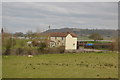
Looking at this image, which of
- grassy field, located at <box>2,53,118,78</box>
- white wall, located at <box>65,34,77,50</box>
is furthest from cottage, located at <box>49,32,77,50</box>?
grassy field, located at <box>2,53,118,78</box>

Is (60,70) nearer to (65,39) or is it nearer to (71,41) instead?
(65,39)

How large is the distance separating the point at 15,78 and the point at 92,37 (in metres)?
63.9

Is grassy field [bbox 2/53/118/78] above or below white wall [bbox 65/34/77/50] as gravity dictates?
below

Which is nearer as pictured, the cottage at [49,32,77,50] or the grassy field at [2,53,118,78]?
the grassy field at [2,53,118,78]

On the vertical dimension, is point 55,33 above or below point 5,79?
above

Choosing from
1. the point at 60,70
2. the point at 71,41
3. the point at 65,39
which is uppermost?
the point at 65,39

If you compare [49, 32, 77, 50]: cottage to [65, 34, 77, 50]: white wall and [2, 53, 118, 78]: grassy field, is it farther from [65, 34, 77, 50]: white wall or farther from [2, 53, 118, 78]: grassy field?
[2, 53, 118, 78]: grassy field

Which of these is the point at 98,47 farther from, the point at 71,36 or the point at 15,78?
the point at 15,78

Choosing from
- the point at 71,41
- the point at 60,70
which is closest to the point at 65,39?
the point at 71,41

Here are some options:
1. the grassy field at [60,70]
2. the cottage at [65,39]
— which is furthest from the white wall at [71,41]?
the grassy field at [60,70]

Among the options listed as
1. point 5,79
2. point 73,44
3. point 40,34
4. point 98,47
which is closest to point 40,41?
point 40,34

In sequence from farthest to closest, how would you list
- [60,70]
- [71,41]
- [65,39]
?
[71,41], [65,39], [60,70]

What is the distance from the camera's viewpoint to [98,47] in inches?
1946

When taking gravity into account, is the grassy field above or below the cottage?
below
